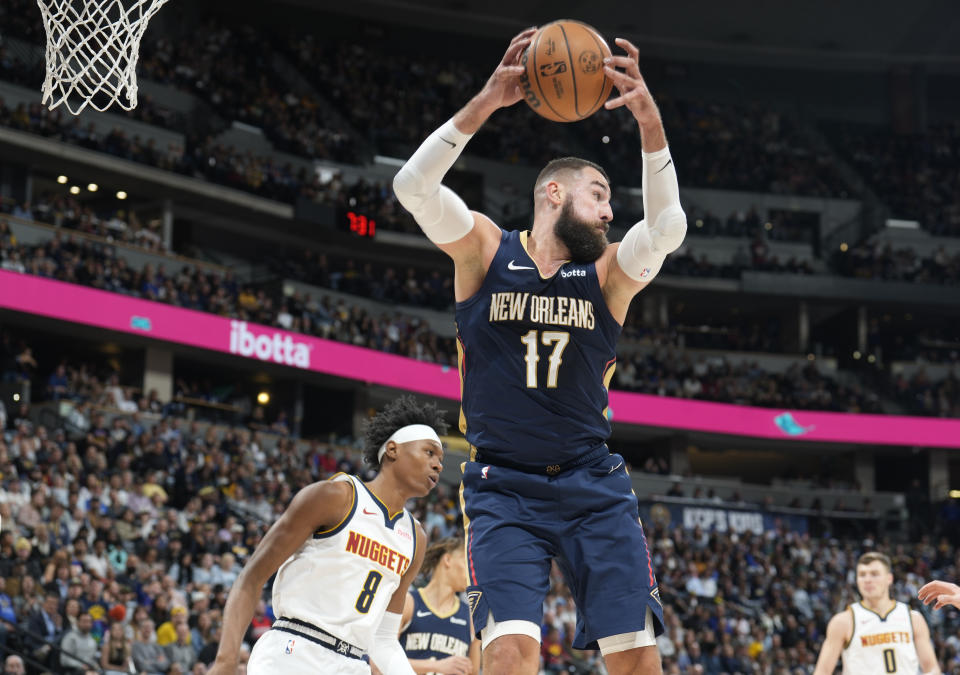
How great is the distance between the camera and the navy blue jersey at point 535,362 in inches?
182

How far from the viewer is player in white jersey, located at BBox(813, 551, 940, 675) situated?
903cm

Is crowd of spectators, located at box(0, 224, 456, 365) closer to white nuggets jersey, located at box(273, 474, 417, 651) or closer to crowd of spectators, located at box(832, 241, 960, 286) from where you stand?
crowd of spectators, located at box(832, 241, 960, 286)

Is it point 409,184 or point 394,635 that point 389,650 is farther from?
point 409,184

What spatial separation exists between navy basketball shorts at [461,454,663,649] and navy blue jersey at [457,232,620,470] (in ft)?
0.39

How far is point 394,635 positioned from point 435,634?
6.53 ft

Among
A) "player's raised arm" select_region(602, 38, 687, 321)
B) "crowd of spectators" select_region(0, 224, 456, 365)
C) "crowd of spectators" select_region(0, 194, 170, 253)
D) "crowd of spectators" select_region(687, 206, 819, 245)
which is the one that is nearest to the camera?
"player's raised arm" select_region(602, 38, 687, 321)

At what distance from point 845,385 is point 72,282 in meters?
23.6

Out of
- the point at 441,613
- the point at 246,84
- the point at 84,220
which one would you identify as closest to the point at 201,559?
the point at 441,613

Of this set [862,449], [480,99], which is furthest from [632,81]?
[862,449]

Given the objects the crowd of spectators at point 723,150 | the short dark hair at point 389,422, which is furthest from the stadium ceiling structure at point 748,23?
the short dark hair at point 389,422

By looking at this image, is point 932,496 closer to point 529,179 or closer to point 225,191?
point 529,179

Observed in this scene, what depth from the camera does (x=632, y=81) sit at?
171 inches

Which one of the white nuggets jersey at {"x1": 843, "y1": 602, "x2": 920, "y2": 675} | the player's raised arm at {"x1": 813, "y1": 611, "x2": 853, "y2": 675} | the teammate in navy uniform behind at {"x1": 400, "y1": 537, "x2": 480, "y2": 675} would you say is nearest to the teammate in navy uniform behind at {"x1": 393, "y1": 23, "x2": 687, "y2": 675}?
the teammate in navy uniform behind at {"x1": 400, "y1": 537, "x2": 480, "y2": 675}

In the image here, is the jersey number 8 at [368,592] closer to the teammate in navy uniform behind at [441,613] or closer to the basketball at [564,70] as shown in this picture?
the teammate in navy uniform behind at [441,613]
